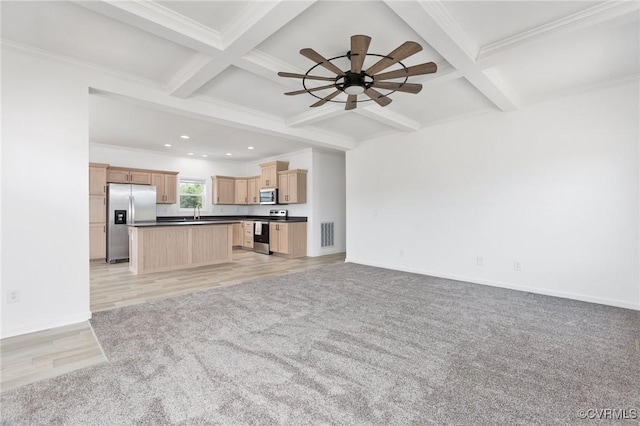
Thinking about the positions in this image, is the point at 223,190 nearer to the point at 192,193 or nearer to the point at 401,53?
the point at 192,193

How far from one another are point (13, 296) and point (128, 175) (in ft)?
16.3

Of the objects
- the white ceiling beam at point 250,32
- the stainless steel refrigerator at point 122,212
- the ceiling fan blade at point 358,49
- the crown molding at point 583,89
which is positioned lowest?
the stainless steel refrigerator at point 122,212

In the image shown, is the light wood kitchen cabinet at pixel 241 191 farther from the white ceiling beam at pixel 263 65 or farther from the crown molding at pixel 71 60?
the white ceiling beam at pixel 263 65

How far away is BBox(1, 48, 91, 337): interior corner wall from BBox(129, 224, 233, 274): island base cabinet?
2.29m

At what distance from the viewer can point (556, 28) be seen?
8.14ft

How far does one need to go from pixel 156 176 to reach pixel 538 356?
8106 millimetres

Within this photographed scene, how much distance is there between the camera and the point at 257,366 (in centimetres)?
220

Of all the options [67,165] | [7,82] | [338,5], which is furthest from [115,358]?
[338,5]

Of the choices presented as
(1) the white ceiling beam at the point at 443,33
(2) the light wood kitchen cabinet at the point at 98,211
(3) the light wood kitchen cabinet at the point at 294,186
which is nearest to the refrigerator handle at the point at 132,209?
(2) the light wood kitchen cabinet at the point at 98,211

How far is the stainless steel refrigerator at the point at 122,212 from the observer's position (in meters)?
6.40

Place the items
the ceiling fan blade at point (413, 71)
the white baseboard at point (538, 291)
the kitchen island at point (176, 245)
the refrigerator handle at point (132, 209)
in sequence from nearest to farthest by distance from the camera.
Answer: the ceiling fan blade at point (413, 71) → the white baseboard at point (538, 291) → the kitchen island at point (176, 245) → the refrigerator handle at point (132, 209)

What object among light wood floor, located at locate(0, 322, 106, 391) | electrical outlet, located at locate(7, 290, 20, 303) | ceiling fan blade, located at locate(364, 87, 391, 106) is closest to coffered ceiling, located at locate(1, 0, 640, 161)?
ceiling fan blade, located at locate(364, 87, 391, 106)

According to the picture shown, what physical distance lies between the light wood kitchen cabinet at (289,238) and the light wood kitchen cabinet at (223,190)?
2228mm

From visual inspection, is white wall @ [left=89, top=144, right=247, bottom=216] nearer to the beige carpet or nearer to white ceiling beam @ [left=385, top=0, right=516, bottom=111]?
the beige carpet
